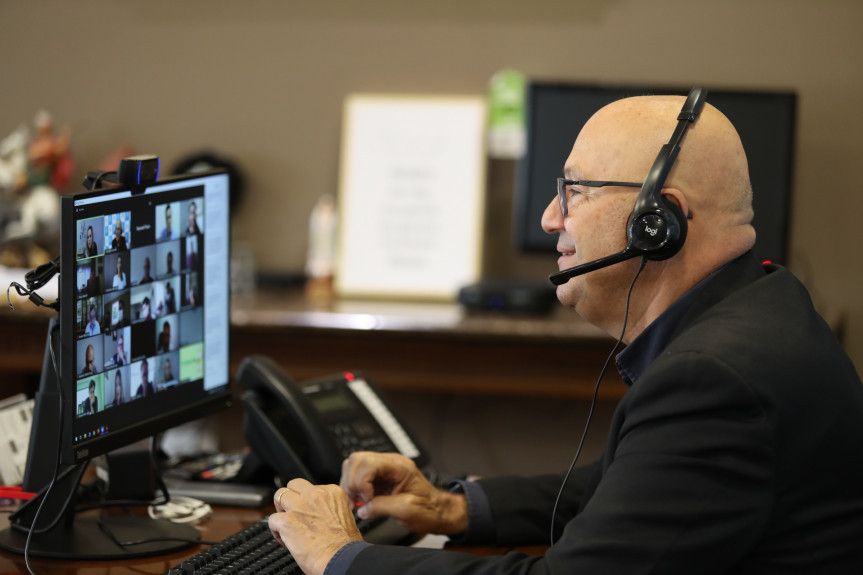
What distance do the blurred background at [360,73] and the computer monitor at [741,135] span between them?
0.27ft

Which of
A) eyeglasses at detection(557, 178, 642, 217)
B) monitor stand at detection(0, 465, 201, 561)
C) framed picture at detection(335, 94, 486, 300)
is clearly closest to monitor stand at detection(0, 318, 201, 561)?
monitor stand at detection(0, 465, 201, 561)

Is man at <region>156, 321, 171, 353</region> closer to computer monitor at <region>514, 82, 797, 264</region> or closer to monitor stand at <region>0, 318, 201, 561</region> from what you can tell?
monitor stand at <region>0, 318, 201, 561</region>

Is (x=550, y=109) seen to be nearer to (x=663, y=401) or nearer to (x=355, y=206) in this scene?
(x=355, y=206)

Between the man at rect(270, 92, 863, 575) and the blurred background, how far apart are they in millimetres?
1844

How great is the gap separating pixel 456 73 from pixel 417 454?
1776mm

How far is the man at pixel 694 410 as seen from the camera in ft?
3.38

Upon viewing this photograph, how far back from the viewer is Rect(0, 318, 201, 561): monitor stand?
1.39m

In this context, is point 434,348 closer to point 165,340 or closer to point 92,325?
point 165,340

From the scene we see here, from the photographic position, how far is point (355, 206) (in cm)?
328

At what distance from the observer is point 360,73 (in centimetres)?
336

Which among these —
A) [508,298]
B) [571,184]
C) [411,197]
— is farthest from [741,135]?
[571,184]

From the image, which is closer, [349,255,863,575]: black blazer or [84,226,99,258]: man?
[349,255,863,575]: black blazer

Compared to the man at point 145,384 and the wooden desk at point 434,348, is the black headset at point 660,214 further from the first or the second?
the wooden desk at point 434,348

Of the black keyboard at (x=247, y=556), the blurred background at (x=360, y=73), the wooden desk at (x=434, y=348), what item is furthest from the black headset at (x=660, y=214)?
the blurred background at (x=360, y=73)
